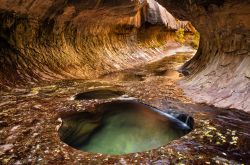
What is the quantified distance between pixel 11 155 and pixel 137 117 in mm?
3440

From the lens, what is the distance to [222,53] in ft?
35.0

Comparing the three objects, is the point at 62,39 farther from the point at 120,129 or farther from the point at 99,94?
the point at 120,129

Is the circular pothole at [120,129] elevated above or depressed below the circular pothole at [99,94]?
below

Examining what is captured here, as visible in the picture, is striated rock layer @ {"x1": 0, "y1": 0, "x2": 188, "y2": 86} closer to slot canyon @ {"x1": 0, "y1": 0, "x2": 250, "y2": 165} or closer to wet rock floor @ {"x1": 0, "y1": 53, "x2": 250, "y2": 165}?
slot canyon @ {"x1": 0, "y1": 0, "x2": 250, "y2": 165}

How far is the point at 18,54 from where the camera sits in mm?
11555

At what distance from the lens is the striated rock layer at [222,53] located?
26.6ft

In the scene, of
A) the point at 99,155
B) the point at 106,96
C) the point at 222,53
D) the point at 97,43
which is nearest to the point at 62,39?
the point at 97,43

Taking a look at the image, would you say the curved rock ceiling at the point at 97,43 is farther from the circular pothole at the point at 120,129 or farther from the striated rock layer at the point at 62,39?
the circular pothole at the point at 120,129

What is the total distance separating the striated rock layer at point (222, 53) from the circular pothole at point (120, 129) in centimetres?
224

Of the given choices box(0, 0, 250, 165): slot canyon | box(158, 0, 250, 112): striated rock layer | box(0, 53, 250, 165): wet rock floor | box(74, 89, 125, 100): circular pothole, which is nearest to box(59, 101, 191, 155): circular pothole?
box(0, 0, 250, 165): slot canyon

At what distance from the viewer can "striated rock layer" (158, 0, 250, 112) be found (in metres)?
8.12

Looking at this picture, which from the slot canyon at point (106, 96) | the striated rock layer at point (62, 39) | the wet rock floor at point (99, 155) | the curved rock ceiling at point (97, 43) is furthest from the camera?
the striated rock layer at point (62, 39)

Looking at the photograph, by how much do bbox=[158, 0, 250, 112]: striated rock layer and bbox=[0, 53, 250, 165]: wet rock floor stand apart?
2.30 feet

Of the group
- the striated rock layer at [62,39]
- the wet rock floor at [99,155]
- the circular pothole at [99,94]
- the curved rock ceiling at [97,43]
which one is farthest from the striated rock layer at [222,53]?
the striated rock layer at [62,39]
